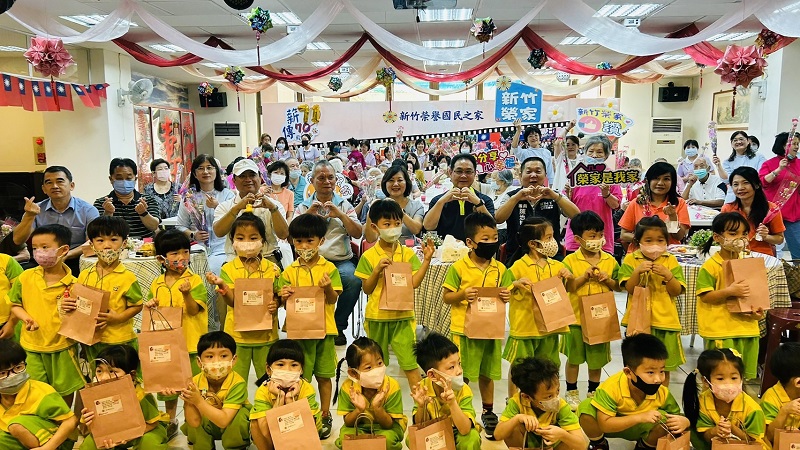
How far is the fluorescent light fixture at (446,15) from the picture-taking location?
21.9 ft

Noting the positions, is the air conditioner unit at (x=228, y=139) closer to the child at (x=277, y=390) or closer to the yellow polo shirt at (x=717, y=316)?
the child at (x=277, y=390)

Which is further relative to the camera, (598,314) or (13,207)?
(13,207)

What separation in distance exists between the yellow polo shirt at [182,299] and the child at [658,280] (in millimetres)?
2091

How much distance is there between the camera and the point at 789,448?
203cm

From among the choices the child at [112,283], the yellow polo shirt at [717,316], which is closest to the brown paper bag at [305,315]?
the child at [112,283]

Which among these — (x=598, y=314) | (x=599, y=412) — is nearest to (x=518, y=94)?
(x=598, y=314)

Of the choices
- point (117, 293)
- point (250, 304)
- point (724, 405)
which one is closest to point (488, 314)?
point (724, 405)

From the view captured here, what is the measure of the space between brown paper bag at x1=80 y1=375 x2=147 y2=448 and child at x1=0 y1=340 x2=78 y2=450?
145 millimetres

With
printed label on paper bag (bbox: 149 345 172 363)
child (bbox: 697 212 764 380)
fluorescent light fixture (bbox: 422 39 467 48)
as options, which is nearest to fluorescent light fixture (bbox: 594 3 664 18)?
fluorescent light fixture (bbox: 422 39 467 48)

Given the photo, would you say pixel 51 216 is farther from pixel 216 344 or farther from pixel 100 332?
pixel 216 344

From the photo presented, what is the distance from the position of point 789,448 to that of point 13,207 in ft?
28.5

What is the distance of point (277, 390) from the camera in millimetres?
2170

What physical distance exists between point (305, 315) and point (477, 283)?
83 cm

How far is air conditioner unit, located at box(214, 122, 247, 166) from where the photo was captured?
1309cm
